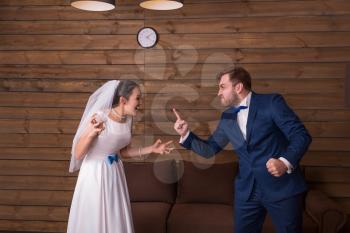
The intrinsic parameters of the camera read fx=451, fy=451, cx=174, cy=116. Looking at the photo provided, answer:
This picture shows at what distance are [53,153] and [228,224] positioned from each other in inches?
88.0

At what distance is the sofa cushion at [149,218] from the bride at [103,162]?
1.96 ft

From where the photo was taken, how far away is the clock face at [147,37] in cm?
487

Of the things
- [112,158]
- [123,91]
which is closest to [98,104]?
[123,91]

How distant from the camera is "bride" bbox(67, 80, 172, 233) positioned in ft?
10.5

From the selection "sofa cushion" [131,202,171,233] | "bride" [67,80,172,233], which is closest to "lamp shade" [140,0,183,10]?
"bride" [67,80,172,233]

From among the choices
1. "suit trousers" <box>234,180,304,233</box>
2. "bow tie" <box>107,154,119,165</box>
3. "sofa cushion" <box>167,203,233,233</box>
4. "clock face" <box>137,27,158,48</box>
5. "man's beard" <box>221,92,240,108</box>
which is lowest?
"sofa cushion" <box>167,203,233,233</box>

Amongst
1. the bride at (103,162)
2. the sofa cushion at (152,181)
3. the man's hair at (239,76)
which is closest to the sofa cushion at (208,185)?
the sofa cushion at (152,181)

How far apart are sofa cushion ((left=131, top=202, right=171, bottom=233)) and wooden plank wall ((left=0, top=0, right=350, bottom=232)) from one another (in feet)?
2.93

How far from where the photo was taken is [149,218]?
3.98m

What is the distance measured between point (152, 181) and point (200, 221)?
795 mm

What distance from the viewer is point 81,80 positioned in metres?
5.00

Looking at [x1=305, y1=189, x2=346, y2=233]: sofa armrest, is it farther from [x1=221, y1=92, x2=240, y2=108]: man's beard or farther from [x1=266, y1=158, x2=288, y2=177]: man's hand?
[x1=221, y1=92, x2=240, y2=108]: man's beard

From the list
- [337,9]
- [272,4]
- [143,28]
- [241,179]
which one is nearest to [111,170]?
[241,179]

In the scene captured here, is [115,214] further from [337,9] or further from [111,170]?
[337,9]
